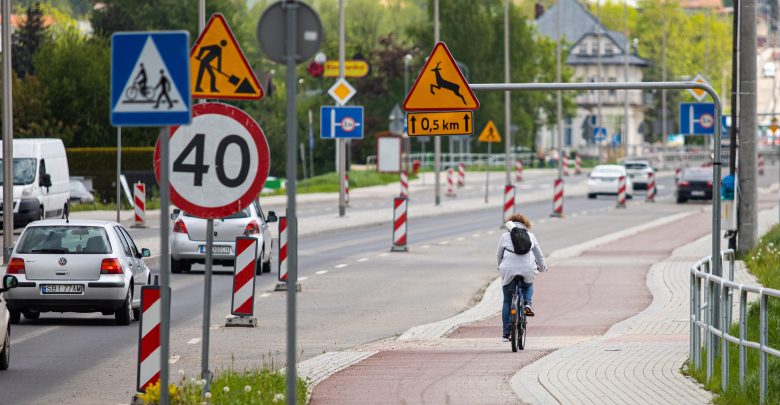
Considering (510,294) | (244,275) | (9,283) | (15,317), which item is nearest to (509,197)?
(15,317)

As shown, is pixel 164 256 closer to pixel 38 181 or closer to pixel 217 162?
pixel 217 162

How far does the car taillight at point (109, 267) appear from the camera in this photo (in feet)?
64.9

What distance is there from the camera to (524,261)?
59.5 feet

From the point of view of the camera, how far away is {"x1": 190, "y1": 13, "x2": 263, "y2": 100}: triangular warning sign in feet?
40.4

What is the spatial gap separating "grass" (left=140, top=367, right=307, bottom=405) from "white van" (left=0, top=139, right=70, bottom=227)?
27.1 metres

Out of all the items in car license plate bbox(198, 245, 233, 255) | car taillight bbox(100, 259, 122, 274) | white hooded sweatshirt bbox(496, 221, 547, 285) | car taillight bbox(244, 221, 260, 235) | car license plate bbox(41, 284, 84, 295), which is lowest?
car license plate bbox(198, 245, 233, 255)

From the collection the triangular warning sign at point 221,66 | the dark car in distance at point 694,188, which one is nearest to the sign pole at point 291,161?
the triangular warning sign at point 221,66

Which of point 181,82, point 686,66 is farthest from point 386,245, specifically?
point 686,66

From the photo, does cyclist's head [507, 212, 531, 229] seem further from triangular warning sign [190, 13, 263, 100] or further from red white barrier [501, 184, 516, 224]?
red white barrier [501, 184, 516, 224]

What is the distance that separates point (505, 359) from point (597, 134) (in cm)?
7985

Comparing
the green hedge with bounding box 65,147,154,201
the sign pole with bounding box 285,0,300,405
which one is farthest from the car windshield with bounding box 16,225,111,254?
the green hedge with bounding box 65,147,154,201

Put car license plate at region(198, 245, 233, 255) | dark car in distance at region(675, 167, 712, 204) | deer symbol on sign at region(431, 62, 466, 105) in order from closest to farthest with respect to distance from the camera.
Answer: deer symbol on sign at region(431, 62, 466, 105)
car license plate at region(198, 245, 233, 255)
dark car in distance at region(675, 167, 712, 204)

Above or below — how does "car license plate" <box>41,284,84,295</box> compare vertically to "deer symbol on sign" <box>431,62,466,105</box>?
below

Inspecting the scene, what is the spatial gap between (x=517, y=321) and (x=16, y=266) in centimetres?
607
